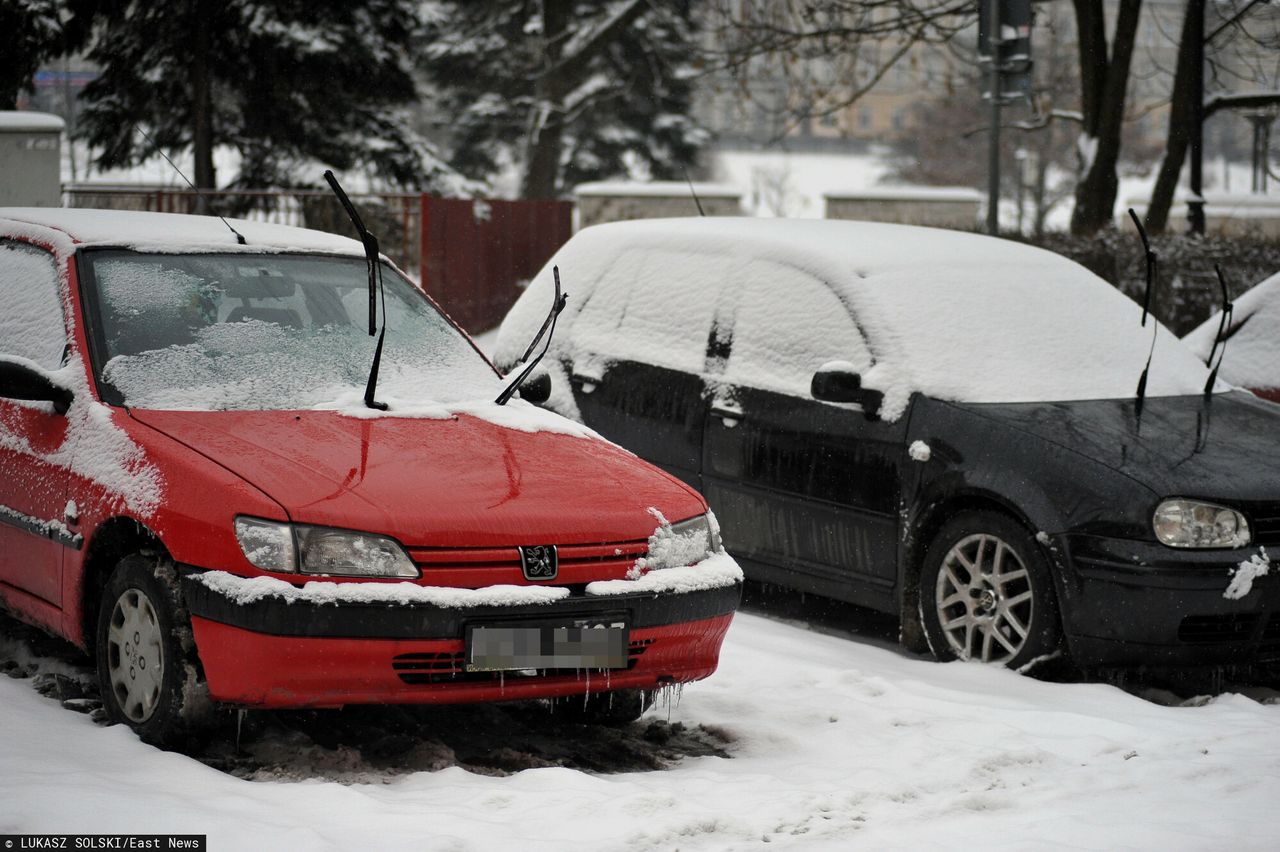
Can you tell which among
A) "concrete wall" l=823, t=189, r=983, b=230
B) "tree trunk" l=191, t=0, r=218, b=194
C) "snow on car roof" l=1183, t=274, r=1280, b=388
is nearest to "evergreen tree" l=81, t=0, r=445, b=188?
"tree trunk" l=191, t=0, r=218, b=194

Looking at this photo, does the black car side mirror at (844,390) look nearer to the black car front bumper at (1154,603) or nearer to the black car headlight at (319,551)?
the black car front bumper at (1154,603)

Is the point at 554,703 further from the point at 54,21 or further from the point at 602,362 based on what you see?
the point at 54,21

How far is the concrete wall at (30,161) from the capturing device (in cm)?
1298

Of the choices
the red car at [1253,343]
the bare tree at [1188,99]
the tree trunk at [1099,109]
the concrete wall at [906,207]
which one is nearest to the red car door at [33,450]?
the red car at [1253,343]

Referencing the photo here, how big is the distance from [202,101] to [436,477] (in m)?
17.6

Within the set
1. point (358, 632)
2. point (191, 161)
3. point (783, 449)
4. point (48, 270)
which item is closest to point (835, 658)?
point (783, 449)

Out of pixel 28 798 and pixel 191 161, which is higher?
pixel 191 161

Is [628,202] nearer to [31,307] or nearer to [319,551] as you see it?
[31,307]

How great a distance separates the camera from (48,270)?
5.61m

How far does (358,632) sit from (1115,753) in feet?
7.60

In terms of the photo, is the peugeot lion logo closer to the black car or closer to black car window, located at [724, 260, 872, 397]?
the black car

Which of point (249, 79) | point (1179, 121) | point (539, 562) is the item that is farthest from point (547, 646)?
point (249, 79)

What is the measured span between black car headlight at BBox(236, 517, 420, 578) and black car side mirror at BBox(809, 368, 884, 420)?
8.38 feet

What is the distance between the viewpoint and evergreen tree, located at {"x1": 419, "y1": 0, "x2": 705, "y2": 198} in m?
32.6
